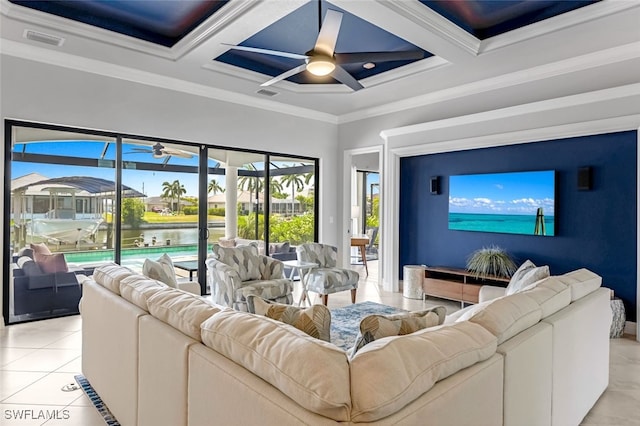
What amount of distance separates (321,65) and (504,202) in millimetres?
3140

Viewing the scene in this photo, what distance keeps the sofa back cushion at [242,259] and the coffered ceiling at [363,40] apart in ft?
7.29

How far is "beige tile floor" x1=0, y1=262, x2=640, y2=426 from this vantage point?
8.05 ft

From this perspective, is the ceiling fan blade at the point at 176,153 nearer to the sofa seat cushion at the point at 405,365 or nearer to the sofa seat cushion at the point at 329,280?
the sofa seat cushion at the point at 329,280

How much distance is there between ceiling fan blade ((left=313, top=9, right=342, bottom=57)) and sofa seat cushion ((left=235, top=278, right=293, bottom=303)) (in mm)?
2410

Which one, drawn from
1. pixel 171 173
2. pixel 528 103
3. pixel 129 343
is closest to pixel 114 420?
pixel 129 343

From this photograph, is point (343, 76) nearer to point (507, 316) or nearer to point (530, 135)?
point (530, 135)

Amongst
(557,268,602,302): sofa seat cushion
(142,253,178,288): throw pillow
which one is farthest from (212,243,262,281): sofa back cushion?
(557,268,602,302): sofa seat cushion

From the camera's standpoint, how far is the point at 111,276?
2576 millimetres

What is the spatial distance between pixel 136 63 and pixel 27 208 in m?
2.09

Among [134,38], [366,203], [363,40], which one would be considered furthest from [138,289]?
[366,203]

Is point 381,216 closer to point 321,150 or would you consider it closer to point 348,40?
point 321,150

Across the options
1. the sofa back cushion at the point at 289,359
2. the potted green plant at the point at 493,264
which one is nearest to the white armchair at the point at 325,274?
the potted green plant at the point at 493,264

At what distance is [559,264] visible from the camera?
15.5 feet

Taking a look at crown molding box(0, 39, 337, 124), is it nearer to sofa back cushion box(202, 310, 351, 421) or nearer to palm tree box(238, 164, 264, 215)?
palm tree box(238, 164, 264, 215)
